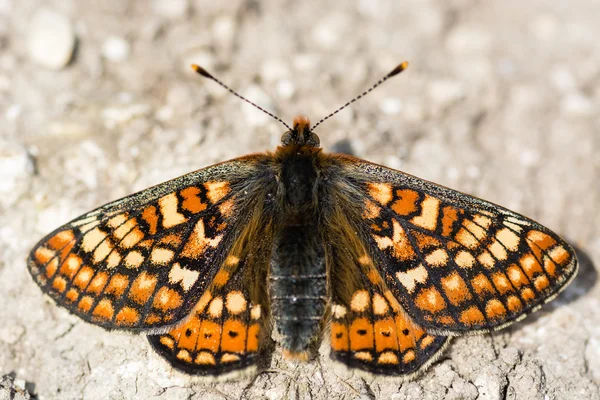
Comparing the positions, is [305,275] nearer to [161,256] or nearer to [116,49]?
[161,256]

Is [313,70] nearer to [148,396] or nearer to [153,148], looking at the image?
[153,148]

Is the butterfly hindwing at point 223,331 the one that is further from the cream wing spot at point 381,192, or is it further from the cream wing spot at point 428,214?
the cream wing spot at point 428,214

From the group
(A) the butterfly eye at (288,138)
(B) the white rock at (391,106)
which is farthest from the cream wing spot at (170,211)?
(B) the white rock at (391,106)

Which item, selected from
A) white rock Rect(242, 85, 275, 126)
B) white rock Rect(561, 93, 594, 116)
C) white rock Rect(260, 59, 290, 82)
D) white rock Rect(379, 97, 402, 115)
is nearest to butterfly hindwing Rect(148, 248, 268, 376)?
white rock Rect(242, 85, 275, 126)

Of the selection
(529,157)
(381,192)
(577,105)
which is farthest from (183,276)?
(577,105)

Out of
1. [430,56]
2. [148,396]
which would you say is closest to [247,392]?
[148,396]
